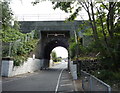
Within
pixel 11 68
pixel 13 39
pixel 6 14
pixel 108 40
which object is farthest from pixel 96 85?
pixel 13 39

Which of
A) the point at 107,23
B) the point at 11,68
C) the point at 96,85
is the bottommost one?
the point at 11,68

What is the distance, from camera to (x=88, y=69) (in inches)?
556

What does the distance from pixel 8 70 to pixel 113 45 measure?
11068 mm

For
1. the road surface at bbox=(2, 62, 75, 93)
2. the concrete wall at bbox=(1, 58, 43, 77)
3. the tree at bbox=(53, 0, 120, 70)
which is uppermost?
the tree at bbox=(53, 0, 120, 70)

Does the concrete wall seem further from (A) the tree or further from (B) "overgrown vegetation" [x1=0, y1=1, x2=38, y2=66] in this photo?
(A) the tree

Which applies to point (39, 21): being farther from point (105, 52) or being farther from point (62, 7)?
point (105, 52)

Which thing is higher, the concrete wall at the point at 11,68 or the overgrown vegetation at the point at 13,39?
the overgrown vegetation at the point at 13,39

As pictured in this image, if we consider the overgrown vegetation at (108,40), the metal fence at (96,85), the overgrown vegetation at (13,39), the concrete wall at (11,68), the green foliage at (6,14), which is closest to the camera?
the metal fence at (96,85)

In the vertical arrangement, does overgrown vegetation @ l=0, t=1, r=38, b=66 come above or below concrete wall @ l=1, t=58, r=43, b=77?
above

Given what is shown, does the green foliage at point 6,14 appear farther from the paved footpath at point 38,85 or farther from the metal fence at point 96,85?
the metal fence at point 96,85

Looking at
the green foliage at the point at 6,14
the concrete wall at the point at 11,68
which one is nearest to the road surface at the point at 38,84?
the concrete wall at the point at 11,68

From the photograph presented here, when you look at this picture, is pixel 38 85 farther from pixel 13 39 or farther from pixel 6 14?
pixel 13 39

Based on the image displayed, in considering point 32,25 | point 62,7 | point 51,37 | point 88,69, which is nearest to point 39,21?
point 32,25

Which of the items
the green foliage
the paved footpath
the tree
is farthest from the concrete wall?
the tree
